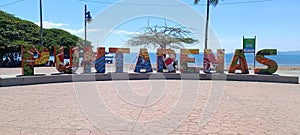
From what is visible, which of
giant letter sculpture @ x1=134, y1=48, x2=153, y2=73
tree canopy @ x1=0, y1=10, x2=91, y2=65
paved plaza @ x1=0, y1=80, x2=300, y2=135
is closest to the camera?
paved plaza @ x1=0, y1=80, x2=300, y2=135

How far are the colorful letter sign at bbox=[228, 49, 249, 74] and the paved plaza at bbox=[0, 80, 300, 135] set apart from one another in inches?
224

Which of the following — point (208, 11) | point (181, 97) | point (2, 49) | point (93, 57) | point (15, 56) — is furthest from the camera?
point (15, 56)

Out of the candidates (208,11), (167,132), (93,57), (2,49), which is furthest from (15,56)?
(167,132)

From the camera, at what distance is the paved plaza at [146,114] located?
4957 mm

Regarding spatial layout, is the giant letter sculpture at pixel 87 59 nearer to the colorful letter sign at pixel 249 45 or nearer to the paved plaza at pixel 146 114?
the paved plaza at pixel 146 114

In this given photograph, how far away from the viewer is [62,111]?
248 inches

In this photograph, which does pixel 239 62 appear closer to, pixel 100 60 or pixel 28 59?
pixel 100 60

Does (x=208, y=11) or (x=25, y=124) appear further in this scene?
(x=208, y=11)

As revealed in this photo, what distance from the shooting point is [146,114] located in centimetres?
615

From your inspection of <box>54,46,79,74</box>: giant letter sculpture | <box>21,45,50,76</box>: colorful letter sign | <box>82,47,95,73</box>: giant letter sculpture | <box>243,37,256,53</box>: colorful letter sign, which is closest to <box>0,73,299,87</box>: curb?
<box>21,45,50,76</box>: colorful letter sign

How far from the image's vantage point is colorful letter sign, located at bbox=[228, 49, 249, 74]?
14.4 meters

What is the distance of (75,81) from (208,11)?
12124mm

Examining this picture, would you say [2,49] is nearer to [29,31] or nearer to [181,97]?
[29,31]

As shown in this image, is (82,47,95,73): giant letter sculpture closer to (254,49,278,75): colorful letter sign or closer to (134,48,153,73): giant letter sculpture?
(134,48,153,73): giant letter sculpture
